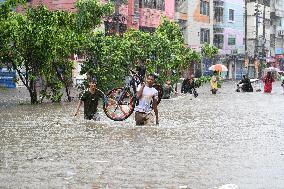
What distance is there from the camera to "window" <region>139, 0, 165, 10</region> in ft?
168

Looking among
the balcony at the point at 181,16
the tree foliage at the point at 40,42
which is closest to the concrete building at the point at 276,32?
the balcony at the point at 181,16

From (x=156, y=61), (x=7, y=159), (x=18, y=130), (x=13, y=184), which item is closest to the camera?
(x=13, y=184)

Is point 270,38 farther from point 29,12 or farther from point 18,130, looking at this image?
point 18,130

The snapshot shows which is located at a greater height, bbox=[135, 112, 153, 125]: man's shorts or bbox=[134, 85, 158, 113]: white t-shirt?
bbox=[134, 85, 158, 113]: white t-shirt

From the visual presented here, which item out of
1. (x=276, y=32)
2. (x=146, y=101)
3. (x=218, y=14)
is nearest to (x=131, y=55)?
(x=146, y=101)

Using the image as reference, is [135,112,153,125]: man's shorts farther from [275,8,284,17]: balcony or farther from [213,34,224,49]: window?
[275,8,284,17]: balcony

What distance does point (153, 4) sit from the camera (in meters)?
53.4

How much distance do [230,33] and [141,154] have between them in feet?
211

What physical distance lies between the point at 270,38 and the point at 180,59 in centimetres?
5610

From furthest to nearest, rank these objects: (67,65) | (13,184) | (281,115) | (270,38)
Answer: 1. (270,38)
2. (67,65)
3. (281,115)
4. (13,184)

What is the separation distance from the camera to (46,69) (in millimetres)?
23531

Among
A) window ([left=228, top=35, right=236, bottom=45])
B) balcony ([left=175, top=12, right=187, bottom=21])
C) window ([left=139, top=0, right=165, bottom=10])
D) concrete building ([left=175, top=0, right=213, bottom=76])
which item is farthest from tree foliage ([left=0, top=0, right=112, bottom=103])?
window ([left=228, top=35, right=236, bottom=45])

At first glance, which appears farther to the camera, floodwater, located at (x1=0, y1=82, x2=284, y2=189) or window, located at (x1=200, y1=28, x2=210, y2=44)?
window, located at (x1=200, y1=28, x2=210, y2=44)

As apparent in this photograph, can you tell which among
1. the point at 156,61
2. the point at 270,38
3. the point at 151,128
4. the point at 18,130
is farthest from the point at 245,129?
the point at 270,38
